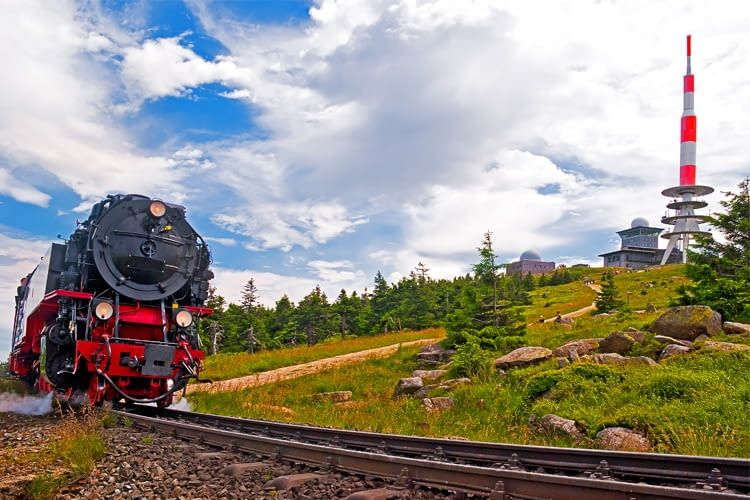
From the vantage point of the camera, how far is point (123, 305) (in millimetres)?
11984

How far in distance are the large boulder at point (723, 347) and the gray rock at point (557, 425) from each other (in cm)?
435

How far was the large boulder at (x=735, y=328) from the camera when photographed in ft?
43.8

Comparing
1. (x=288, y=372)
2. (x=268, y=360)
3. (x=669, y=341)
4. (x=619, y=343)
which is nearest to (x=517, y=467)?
(x=669, y=341)

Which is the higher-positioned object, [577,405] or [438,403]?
[577,405]

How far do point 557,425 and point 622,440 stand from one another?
1211 millimetres

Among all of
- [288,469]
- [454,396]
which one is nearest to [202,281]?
[454,396]

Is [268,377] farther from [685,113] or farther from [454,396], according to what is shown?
[685,113]

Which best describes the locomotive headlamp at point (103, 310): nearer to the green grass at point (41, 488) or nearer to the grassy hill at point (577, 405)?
the grassy hill at point (577, 405)

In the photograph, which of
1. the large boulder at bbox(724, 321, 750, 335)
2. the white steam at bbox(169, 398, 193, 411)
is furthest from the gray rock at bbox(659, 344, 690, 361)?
the white steam at bbox(169, 398, 193, 411)

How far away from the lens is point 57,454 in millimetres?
6531

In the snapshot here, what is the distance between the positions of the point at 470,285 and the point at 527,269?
9366cm

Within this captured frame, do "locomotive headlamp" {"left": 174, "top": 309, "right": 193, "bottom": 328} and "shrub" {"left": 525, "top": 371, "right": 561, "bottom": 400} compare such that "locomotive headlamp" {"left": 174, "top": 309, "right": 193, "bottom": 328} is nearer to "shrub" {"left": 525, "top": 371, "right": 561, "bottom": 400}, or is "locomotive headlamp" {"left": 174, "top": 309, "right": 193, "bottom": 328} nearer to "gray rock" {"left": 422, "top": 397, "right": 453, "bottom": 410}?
"gray rock" {"left": 422, "top": 397, "right": 453, "bottom": 410}

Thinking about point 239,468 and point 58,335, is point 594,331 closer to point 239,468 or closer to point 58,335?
point 58,335

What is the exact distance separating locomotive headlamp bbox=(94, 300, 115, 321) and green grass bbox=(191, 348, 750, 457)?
3496 mm
